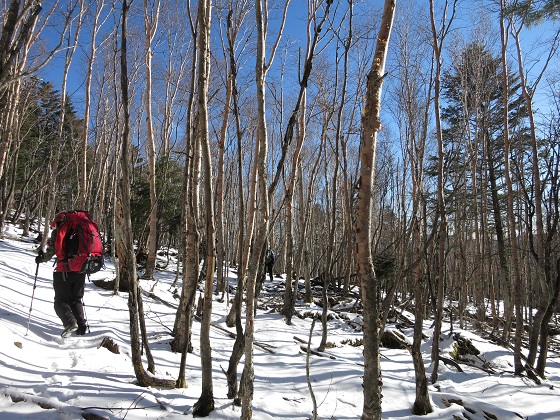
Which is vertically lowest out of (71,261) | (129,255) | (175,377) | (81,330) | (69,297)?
(175,377)

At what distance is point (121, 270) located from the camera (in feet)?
24.0

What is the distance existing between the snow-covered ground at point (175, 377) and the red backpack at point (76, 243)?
2.63ft

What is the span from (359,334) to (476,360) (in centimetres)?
219

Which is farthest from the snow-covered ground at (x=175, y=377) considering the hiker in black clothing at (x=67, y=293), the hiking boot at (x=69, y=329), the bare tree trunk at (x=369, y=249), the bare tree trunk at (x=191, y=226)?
the bare tree trunk at (x=369, y=249)

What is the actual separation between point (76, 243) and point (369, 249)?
3746 mm

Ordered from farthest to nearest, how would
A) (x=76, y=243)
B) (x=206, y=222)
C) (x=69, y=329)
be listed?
1. (x=76, y=243)
2. (x=69, y=329)
3. (x=206, y=222)

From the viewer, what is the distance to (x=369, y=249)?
2229 mm

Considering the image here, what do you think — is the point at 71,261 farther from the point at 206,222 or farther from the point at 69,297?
the point at 206,222

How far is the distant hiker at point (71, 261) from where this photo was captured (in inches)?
164

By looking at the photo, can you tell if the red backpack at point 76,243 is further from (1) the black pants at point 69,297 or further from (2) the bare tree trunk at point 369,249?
(2) the bare tree trunk at point 369,249

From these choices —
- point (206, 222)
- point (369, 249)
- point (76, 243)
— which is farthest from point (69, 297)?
point (369, 249)

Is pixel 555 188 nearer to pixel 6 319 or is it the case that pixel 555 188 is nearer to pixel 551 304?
pixel 551 304

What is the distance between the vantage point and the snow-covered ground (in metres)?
2.74

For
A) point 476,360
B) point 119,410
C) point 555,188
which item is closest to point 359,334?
point 476,360
